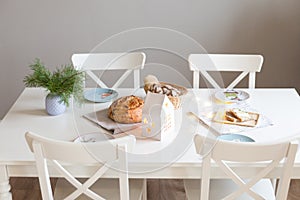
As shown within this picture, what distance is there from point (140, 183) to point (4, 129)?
24.9 inches

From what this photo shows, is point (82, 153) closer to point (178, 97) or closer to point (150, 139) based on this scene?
point (150, 139)

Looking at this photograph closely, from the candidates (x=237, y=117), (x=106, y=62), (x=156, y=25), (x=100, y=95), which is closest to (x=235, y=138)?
(x=237, y=117)

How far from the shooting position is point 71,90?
2035 millimetres

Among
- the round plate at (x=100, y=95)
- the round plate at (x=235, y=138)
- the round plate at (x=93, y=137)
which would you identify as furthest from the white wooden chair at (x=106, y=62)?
the round plate at (x=235, y=138)

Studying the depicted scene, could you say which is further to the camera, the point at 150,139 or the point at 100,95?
the point at 100,95

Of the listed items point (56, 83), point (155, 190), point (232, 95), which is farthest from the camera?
point (155, 190)

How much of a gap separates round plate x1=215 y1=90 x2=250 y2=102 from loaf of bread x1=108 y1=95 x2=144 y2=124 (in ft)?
1.58

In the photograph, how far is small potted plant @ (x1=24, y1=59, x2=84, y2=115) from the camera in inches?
78.9

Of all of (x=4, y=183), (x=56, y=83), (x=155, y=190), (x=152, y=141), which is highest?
(x=56, y=83)

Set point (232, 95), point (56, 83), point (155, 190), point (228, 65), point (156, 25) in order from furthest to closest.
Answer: point (156, 25)
point (155, 190)
point (228, 65)
point (232, 95)
point (56, 83)

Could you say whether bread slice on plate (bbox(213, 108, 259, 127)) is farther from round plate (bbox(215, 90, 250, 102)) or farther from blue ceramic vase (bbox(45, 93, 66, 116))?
blue ceramic vase (bbox(45, 93, 66, 116))

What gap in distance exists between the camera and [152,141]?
181 centimetres

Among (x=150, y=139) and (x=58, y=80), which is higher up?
(x=58, y=80)

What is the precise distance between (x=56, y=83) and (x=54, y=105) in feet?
0.34
